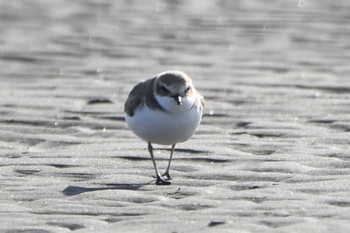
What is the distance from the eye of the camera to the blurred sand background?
22.7 ft

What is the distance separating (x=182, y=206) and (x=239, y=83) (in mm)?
4248

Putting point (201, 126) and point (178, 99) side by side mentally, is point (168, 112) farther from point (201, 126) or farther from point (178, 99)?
point (201, 126)

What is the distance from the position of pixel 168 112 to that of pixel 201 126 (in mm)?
1469

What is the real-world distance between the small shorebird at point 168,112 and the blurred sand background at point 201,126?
237mm

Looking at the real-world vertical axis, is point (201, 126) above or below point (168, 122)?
below

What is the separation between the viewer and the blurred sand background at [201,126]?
692 centimetres

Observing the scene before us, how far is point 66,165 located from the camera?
836 cm

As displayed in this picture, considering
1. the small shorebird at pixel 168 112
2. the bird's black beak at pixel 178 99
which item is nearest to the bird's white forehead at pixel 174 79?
the small shorebird at pixel 168 112

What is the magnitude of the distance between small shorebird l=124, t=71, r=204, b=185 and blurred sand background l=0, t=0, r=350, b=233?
9.3 inches

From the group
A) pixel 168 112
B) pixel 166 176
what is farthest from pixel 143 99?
pixel 166 176

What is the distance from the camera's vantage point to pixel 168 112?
26.9 feet

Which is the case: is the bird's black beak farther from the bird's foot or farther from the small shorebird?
the bird's foot

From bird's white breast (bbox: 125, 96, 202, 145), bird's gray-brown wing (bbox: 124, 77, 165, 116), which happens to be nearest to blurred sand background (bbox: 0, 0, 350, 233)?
bird's white breast (bbox: 125, 96, 202, 145)

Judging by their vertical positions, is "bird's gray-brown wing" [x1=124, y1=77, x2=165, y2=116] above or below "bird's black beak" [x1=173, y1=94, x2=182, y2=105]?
below
